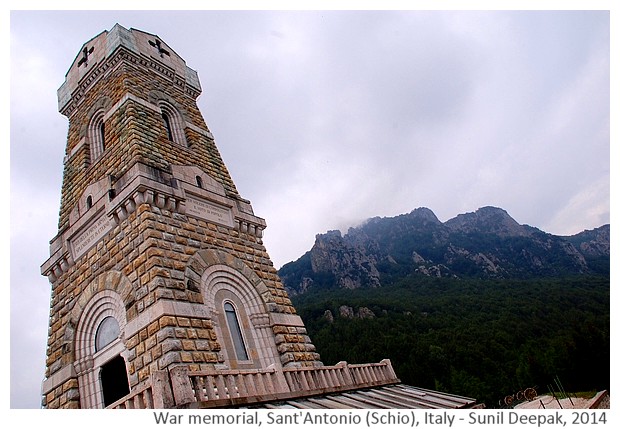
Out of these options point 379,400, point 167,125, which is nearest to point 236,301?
point 379,400

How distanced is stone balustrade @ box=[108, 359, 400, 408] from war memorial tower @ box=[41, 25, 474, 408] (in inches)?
0.7

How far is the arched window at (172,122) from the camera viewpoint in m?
12.2

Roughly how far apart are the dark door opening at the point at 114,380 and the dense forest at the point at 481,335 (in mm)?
27647

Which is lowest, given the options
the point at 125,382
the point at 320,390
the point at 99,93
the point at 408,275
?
the point at 320,390

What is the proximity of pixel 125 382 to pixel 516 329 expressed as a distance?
48.1 metres

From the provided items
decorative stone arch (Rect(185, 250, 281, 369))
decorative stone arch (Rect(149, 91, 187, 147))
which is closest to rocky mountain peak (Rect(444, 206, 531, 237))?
decorative stone arch (Rect(149, 91, 187, 147))

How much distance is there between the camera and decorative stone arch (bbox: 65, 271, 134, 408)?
818 centimetres

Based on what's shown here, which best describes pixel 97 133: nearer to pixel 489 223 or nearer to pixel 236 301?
pixel 236 301

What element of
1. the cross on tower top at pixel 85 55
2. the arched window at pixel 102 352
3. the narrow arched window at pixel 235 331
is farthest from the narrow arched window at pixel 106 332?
the cross on tower top at pixel 85 55

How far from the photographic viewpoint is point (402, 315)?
5409 cm

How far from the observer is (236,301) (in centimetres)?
931

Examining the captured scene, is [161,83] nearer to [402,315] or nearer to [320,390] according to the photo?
[320,390]

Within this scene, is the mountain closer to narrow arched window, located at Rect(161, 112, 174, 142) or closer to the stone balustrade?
narrow arched window, located at Rect(161, 112, 174, 142)
